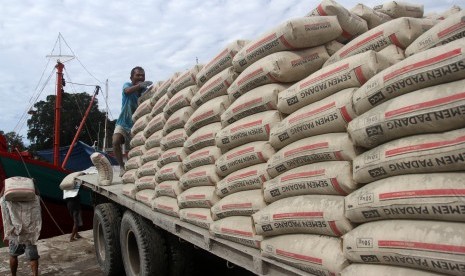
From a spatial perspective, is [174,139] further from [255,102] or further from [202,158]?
[255,102]

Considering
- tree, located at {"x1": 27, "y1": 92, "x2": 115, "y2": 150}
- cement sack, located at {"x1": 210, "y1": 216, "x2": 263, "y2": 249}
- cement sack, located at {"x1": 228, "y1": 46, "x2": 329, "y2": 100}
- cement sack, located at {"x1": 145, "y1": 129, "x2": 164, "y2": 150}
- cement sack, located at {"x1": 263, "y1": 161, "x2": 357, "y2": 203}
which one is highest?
tree, located at {"x1": 27, "y1": 92, "x2": 115, "y2": 150}

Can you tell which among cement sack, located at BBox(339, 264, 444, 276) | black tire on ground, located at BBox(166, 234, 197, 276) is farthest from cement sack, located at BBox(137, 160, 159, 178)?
cement sack, located at BBox(339, 264, 444, 276)

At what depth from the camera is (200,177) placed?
3199 mm

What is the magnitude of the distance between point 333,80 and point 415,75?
0.54 meters

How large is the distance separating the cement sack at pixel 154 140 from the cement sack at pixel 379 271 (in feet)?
9.11

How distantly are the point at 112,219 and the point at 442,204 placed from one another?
446 cm

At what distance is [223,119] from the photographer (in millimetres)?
3029

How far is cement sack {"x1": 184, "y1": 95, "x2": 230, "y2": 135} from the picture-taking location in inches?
126

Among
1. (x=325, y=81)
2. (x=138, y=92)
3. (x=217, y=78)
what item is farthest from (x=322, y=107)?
(x=138, y=92)

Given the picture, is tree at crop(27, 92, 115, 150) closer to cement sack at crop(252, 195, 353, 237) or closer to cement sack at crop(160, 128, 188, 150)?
cement sack at crop(160, 128, 188, 150)

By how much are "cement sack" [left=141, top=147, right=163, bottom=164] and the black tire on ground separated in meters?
0.82

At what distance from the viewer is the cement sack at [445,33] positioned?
5.86 ft

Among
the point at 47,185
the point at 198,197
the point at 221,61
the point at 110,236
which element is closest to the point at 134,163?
the point at 110,236

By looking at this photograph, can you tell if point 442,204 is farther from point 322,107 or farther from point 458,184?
point 322,107
